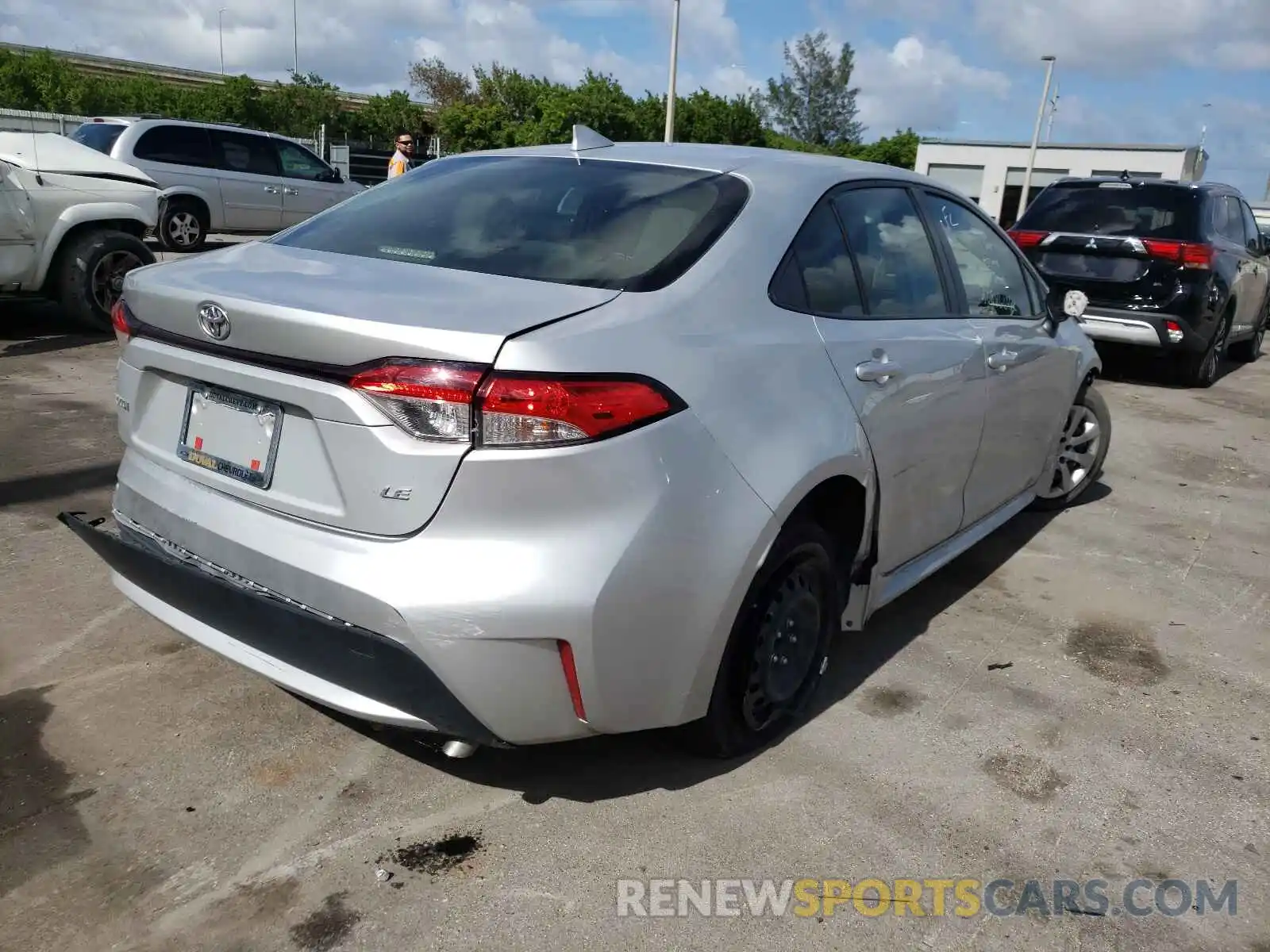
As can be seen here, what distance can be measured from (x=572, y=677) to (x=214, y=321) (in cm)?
120

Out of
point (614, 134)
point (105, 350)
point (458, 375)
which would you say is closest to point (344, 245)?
point (458, 375)

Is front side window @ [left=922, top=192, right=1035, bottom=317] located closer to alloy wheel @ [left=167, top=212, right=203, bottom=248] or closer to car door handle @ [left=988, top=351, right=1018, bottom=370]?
car door handle @ [left=988, top=351, right=1018, bottom=370]

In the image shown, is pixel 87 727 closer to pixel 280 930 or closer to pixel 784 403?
pixel 280 930

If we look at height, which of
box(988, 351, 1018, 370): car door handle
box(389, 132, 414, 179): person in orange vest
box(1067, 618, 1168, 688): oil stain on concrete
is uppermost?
box(389, 132, 414, 179): person in orange vest

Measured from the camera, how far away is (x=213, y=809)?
267cm

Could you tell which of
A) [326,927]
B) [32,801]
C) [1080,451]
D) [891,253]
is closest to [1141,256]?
[1080,451]

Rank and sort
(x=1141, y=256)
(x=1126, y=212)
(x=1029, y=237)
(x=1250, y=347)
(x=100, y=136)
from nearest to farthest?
1. (x=1141, y=256)
2. (x=1126, y=212)
3. (x=1029, y=237)
4. (x=1250, y=347)
5. (x=100, y=136)

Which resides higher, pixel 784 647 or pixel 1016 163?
pixel 1016 163

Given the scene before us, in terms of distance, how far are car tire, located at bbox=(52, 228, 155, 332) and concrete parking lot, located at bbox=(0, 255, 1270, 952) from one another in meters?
4.68

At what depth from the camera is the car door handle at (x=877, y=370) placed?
3066 mm

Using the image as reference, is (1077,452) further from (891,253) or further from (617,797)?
(617,797)

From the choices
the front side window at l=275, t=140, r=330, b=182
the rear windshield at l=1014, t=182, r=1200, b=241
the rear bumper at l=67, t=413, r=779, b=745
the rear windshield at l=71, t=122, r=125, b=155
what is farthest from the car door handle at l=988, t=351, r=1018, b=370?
the front side window at l=275, t=140, r=330, b=182

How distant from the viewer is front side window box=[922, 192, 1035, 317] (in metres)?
3.94

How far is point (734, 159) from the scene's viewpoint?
10.7 feet
